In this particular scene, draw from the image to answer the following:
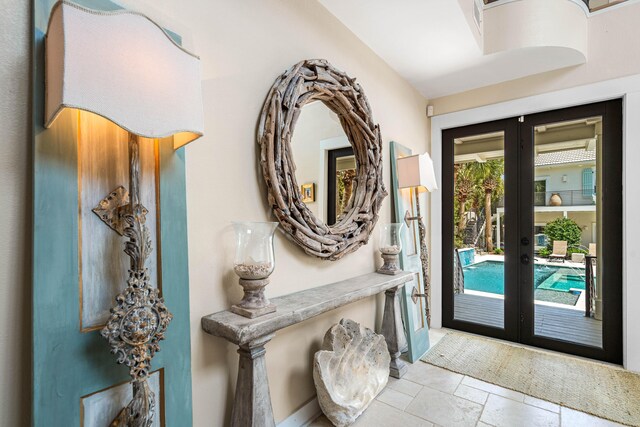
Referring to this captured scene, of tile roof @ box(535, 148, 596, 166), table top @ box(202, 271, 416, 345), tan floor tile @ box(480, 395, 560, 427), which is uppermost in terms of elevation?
tile roof @ box(535, 148, 596, 166)

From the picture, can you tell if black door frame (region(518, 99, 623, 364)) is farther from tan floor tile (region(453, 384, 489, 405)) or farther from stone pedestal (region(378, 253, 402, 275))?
stone pedestal (region(378, 253, 402, 275))

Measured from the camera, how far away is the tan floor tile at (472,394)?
221 cm

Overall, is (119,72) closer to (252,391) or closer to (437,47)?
(252,391)

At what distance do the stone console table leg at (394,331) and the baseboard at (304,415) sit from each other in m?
0.78

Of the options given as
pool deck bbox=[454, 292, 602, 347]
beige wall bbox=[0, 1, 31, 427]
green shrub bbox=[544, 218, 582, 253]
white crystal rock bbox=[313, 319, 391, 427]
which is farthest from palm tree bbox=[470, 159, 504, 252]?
beige wall bbox=[0, 1, 31, 427]

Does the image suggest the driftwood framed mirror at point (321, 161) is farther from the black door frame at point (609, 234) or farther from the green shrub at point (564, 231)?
the black door frame at point (609, 234)

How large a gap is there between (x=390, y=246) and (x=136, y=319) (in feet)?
6.47

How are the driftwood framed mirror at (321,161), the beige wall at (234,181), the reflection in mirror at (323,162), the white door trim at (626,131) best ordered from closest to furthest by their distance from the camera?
the beige wall at (234,181), the driftwood framed mirror at (321,161), the reflection in mirror at (323,162), the white door trim at (626,131)

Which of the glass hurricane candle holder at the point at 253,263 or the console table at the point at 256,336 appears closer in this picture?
the console table at the point at 256,336

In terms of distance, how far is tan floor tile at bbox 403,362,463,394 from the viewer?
7.80ft

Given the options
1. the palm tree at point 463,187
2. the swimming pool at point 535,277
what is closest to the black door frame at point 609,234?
the swimming pool at point 535,277

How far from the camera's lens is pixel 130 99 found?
90 cm

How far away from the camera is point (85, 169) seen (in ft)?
3.36

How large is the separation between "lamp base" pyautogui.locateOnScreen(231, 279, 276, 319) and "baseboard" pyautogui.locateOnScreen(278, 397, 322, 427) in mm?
840
